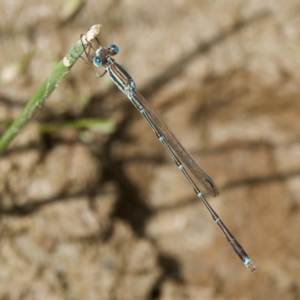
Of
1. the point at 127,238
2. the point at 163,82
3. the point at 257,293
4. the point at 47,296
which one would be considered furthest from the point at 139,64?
the point at 257,293

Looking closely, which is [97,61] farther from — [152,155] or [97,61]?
[152,155]

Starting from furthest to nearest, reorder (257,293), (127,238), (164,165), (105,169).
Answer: (164,165) < (257,293) < (105,169) < (127,238)

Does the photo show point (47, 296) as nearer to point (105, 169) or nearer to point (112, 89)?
point (105, 169)

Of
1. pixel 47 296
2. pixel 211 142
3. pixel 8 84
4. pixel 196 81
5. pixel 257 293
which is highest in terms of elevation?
pixel 8 84

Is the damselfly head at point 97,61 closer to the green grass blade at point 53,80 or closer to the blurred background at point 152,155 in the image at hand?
the green grass blade at point 53,80

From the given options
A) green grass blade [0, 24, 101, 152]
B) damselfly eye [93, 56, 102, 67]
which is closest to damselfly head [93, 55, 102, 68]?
damselfly eye [93, 56, 102, 67]

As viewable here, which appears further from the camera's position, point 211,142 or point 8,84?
point 211,142

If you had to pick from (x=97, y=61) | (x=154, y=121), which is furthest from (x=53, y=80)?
(x=154, y=121)

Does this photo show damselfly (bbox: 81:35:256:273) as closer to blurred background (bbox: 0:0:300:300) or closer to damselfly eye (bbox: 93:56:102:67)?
damselfly eye (bbox: 93:56:102:67)
